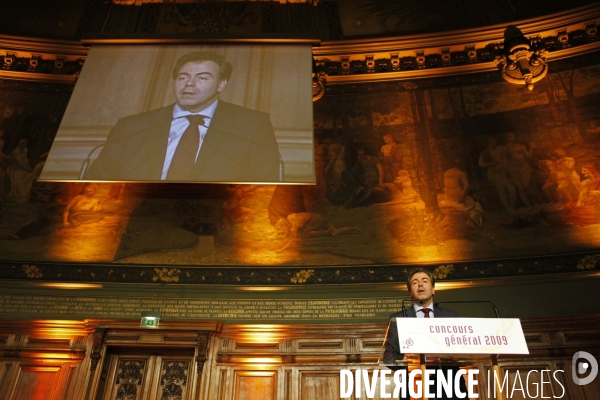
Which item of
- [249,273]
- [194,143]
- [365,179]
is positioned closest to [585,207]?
[365,179]

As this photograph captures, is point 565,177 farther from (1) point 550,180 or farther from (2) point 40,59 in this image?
(2) point 40,59

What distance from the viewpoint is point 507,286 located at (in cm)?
822

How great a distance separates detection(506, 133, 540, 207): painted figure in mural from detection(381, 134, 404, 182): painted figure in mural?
188cm

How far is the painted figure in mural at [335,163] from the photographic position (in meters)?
9.80

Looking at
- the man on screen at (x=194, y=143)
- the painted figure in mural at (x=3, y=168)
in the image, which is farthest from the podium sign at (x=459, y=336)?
the painted figure in mural at (x=3, y=168)

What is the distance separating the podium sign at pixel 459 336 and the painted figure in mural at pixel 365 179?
238 inches

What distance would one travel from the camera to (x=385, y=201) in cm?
950

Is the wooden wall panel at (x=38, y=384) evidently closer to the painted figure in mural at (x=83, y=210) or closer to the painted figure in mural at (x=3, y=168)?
the painted figure in mural at (x=83, y=210)

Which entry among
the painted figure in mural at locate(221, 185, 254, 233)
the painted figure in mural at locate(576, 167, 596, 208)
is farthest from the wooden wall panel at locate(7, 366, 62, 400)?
the painted figure in mural at locate(576, 167, 596, 208)

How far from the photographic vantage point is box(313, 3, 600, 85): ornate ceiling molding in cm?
1027

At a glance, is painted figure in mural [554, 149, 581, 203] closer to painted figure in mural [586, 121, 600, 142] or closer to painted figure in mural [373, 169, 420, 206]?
painted figure in mural [586, 121, 600, 142]

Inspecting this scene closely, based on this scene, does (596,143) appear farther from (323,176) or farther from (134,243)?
(134,243)

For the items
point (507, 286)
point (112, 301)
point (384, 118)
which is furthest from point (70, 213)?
point (507, 286)

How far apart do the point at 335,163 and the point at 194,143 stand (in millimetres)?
2682
